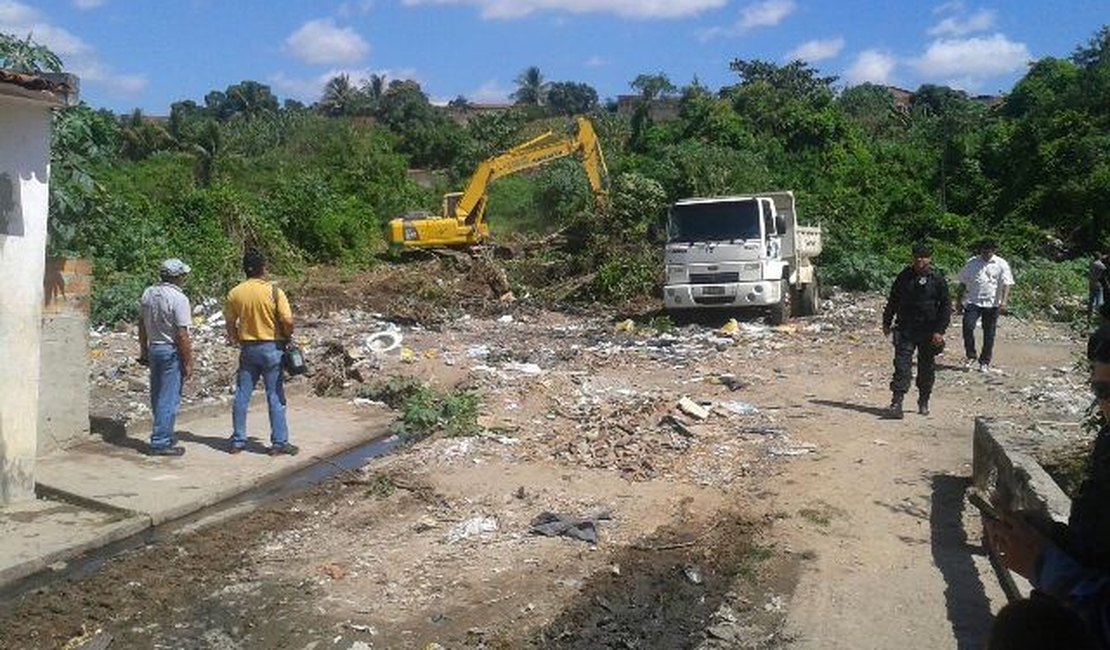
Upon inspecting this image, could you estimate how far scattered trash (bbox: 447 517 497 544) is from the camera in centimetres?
655

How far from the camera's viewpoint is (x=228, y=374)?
12461 millimetres

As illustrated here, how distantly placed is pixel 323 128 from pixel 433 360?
38.4m

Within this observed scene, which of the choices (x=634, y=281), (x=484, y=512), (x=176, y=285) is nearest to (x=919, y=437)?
(x=484, y=512)

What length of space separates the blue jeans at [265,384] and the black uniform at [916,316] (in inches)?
221

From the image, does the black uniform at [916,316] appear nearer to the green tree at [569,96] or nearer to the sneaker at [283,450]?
the sneaker at [283,450]

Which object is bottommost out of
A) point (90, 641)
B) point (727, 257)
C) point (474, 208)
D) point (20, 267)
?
point (90, 641)

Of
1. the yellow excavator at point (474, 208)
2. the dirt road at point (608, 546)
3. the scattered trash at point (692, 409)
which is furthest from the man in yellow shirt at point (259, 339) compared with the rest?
the yellow excavator at point (474, 208)

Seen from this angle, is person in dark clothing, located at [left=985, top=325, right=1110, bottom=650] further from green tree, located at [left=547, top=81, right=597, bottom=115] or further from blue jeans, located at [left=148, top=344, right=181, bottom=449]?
green tree, located at [left=547, top=81, right=597, bottom=115]

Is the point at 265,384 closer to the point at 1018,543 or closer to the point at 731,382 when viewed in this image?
the point at 731,382

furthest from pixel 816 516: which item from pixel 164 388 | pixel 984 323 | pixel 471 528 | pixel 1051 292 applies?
pixel 1051 292

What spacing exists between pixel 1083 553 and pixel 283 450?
23.1ft

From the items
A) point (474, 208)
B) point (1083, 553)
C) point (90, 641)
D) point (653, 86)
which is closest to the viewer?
point (1083, 553)

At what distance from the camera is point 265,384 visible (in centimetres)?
837

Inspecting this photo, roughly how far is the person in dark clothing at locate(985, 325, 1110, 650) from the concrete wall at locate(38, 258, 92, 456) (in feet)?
24.6
